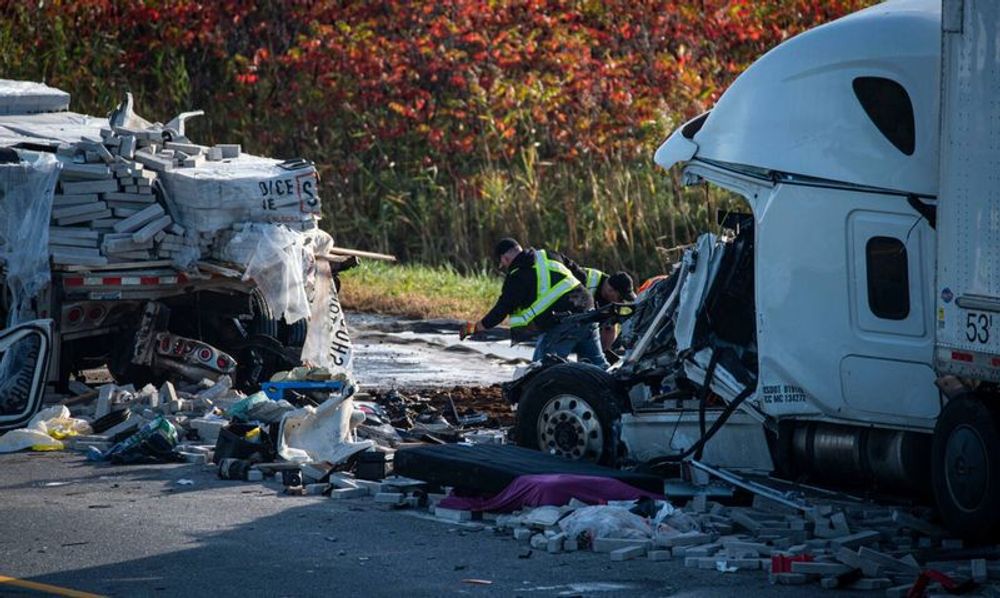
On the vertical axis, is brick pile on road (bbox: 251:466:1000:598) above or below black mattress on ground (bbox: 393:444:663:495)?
below

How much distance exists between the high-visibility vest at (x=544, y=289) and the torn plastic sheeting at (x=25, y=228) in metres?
3.70

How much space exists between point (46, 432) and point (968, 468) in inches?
279

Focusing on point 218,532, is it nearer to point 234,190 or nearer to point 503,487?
point 503,487

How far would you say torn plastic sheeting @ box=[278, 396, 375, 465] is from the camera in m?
12.4

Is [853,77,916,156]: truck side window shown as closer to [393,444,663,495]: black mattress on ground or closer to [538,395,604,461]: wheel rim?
[393,444,663,495]: black mattress on ground

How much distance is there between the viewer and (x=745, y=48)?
27.6 meters

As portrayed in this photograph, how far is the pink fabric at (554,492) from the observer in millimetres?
10281

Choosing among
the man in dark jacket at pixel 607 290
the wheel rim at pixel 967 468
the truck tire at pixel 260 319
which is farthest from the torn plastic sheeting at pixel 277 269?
the wheel rim at pixel 967 468

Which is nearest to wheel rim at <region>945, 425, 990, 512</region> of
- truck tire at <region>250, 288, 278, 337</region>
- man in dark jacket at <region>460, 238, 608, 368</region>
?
man in dark jacket at <region>460, 238, 608, 368</region>

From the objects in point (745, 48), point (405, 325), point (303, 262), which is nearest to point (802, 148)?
point (303, 262)

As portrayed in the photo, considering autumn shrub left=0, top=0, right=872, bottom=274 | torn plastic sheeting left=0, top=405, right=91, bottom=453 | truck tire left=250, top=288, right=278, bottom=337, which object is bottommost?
torn plastic sheeting left=0, top=405, right=91, bottom=453

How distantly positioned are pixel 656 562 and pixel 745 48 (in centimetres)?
1927

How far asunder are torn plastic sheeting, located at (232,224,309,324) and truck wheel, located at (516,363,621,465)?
3739 millimetres

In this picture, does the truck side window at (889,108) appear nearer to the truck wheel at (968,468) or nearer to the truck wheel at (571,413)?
the truck wheel at (968,468)
